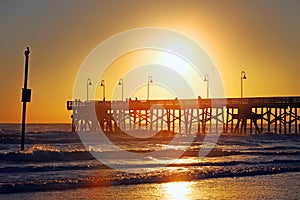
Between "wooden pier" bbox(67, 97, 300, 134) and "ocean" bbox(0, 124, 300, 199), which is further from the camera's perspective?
"wooden pier" bbox(67, 97, 300, 134)

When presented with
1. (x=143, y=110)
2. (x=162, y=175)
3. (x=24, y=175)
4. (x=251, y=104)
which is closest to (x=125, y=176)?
(x=162, y=175)

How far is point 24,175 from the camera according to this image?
64.5ft

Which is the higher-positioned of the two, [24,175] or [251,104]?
[251,104]

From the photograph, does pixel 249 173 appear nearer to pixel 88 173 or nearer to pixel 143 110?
pixel 88 173

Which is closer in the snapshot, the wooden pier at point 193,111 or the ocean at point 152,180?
the ocean at point 152,180

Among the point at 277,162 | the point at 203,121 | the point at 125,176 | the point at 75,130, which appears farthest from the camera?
the point at 75,130

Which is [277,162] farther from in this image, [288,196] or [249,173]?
[288,196]

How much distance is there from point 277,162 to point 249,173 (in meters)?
5.42

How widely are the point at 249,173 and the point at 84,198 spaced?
7.65 metres

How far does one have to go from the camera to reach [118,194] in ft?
51.9

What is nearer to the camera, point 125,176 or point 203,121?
point 125,176

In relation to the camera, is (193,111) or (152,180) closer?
(152,180)

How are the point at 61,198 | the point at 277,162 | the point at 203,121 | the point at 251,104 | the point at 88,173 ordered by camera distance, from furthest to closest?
the point at 203,121, the point at 251,104, the point at 277,162, the point at 88,173, the point at 61,198

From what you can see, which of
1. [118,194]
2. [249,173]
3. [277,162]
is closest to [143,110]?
[277,162]
